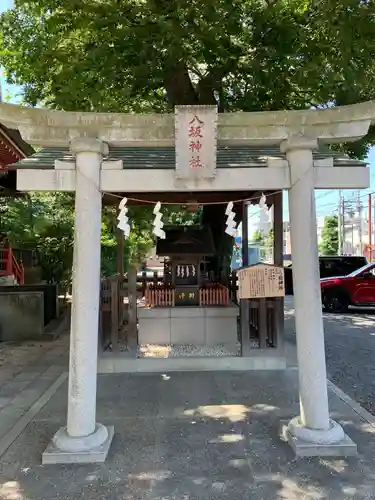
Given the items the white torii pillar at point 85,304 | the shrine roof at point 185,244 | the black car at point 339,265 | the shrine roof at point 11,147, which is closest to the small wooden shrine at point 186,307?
the shrine roof at point 185,244

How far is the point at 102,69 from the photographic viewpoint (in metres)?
7.70

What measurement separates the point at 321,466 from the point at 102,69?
678cm

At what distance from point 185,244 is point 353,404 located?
407 cm

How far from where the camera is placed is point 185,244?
8.45 m

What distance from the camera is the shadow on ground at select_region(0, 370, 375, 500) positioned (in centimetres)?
363

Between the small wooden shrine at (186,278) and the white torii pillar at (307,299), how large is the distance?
3804 mm

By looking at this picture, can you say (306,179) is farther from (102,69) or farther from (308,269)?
(102,69)

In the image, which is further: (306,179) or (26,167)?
(26,167)

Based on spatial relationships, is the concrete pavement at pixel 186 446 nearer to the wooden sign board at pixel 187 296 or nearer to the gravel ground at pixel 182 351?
the gravel ground at pixel 182 351

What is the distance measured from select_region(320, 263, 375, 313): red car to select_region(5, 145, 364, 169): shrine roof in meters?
9.20

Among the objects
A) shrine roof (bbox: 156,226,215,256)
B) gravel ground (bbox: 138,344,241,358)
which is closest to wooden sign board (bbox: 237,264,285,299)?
gravel ground (bbox: 138,344,241,358)

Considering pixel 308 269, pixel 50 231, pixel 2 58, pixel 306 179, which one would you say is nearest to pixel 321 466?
pixel 308 269

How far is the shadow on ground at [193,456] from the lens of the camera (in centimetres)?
363

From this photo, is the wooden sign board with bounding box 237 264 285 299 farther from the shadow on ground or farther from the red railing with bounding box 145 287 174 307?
the red railing with bounding box 145 287 174 307
